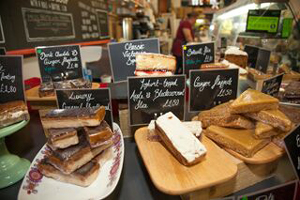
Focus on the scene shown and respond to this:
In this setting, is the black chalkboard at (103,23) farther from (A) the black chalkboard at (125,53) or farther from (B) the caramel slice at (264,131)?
(B) the caramel slice at (264,131)

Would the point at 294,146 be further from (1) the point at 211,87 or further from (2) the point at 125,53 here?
(2) the point at 125,53

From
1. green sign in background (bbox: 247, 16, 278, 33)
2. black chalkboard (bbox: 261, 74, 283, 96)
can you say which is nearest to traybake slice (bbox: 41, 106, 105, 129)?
black chalkboard (bbox: 261, 74, 283, 96)

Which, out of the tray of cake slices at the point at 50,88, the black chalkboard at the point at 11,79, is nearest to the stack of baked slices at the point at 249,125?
the tray of cake slices at the point at 50,88

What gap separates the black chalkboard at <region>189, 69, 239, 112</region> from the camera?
4.07 feet

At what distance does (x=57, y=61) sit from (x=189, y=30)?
3825mm

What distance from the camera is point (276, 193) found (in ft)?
2.68

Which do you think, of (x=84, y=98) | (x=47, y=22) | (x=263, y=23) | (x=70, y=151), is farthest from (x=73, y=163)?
(x=47, y=22)

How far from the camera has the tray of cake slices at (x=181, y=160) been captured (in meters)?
0.79

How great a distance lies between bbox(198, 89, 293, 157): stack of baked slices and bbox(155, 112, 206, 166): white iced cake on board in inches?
7.7

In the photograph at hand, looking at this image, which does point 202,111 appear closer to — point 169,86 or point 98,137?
point 169,86

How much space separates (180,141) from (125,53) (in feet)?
2.89

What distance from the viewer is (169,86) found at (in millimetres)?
1190

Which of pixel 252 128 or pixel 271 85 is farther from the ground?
pixel 271 85

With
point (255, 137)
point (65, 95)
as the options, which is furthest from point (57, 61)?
point (255, 137)
